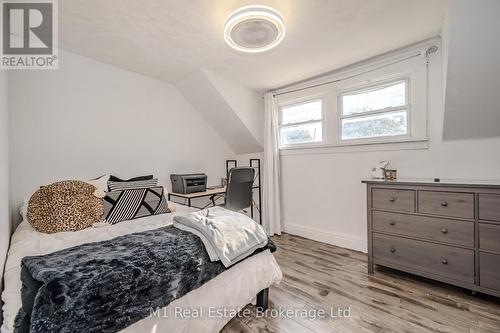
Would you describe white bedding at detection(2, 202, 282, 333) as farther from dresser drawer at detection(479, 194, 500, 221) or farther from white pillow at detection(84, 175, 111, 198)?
dresser drawer at detection(479, 194, 500, 221)

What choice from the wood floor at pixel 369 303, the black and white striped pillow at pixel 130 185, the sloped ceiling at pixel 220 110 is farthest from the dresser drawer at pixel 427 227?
the black and white striped pillow at pixel 130 185

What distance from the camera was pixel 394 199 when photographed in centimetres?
199

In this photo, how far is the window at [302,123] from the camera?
306 cm

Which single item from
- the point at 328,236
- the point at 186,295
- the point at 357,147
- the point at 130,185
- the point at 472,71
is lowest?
the point at 328,236

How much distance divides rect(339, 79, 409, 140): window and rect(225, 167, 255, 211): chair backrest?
53.6 inches

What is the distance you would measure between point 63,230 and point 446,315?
2865 millimetres

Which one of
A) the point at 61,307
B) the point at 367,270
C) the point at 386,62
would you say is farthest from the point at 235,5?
the point at 367,270

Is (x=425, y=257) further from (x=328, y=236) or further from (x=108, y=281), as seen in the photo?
(x=108, y=281)

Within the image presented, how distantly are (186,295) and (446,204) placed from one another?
2.09 metres

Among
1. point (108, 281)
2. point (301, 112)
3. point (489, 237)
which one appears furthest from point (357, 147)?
point (108, 281)

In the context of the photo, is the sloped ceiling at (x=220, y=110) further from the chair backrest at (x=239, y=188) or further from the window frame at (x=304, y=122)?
the chair backrest at (x=239, y=188)

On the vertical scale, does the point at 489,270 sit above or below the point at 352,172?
below

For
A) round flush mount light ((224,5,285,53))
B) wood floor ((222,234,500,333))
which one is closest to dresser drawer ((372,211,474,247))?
wood floor ((222,234,500,333))

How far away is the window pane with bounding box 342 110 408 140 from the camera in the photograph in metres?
2.39
